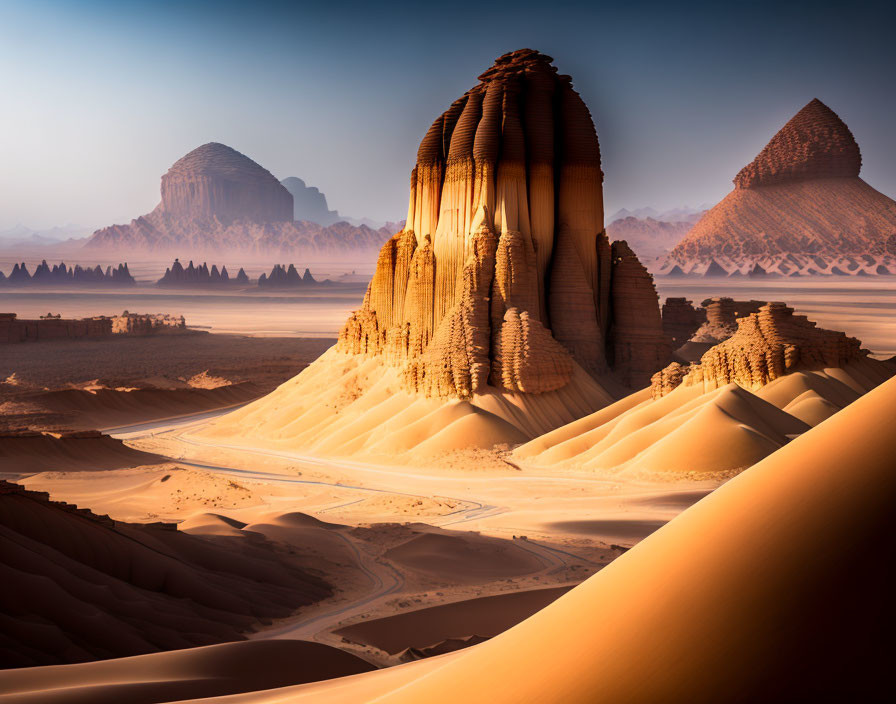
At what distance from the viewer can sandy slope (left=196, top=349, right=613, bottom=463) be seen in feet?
89.2

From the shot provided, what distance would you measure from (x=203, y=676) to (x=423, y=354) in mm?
23885

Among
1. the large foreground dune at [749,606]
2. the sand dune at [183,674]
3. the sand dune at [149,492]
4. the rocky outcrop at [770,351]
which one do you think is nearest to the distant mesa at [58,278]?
the sand dune at [149,492]

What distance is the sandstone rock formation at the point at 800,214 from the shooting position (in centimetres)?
8944

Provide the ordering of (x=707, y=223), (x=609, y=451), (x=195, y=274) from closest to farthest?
(x=609, y=451) → (x=707, y=223) → (x=195, y=274)

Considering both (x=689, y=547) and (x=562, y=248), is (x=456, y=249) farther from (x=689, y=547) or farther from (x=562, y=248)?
(x=689, y=547)

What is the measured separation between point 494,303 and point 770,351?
9.73 m

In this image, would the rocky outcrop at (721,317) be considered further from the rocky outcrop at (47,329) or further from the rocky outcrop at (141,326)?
the rocky outcrop at (141,326)

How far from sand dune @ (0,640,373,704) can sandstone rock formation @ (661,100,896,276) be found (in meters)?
89.2

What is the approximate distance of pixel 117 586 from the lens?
35.3 ft

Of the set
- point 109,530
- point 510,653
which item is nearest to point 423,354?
point 109,530

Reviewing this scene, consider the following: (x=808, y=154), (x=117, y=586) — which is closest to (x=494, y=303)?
(x=117, y=586)

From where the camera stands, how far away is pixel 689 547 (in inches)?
139

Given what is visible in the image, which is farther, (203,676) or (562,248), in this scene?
(562,248)

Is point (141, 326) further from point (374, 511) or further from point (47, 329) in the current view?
point (374, 511)
